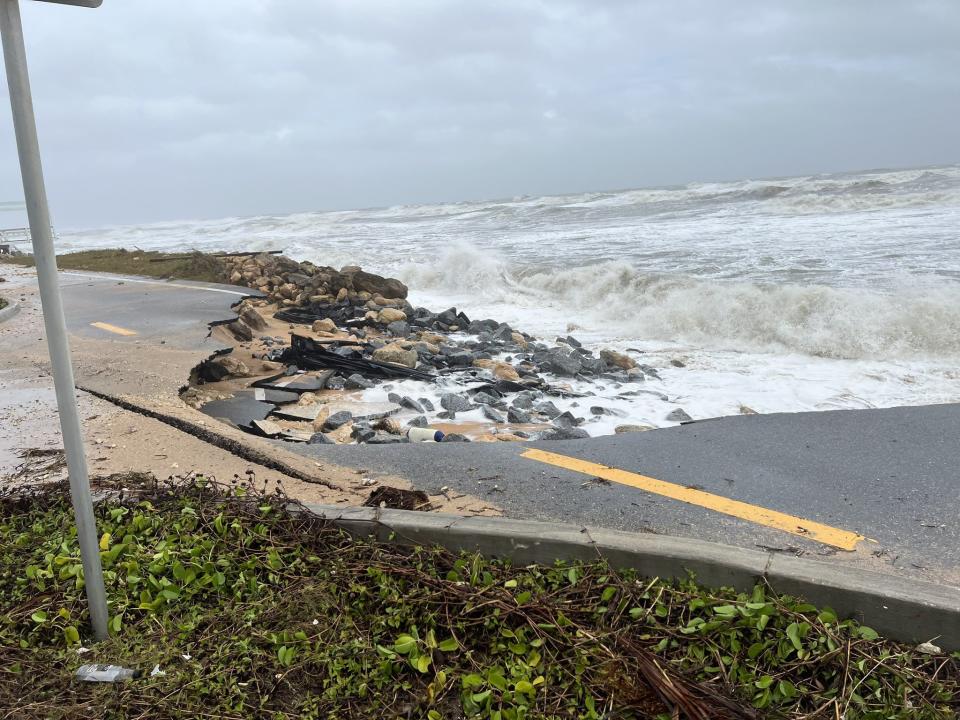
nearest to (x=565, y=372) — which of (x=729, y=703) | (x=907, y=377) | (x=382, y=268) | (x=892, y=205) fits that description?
(x=907, y=377)

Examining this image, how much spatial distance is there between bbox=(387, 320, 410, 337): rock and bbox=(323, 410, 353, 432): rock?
486cm

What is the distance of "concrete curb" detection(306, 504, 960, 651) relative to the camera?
2.47 meters

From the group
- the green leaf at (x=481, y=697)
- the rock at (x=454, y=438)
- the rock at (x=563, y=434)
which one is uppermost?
the green leaf at (x=481, y=697)

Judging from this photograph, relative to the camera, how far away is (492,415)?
703 cm

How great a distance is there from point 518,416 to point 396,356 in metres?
2.44

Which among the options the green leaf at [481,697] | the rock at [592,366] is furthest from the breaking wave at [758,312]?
the green leaf at [481,697]

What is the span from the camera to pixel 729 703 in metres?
2.14

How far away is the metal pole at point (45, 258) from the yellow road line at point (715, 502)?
9.59 ft

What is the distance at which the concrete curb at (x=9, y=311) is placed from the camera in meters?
10.0

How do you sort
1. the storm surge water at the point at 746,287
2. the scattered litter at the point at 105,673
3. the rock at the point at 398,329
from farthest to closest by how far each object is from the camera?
1. the rock at the point at 398,329
2. the storm surge water at the point at 746,287
3. the scattered litter at the point at 105,673

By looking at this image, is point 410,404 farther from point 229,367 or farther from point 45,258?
point 45,258

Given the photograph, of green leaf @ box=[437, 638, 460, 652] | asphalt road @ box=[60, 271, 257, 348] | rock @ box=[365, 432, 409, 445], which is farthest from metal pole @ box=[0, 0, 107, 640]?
asphalt road @ box=[60, 271, 257, 348]

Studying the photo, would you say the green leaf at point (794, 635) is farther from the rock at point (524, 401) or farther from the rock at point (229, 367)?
the rock at point (229, 367)

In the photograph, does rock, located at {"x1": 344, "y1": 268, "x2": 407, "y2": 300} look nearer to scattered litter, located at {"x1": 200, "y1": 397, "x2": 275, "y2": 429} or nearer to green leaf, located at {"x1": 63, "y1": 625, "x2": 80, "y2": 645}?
scattered litter, located at {"x1": 200, "y1": 397, "x2": 275, "y2": 429}
